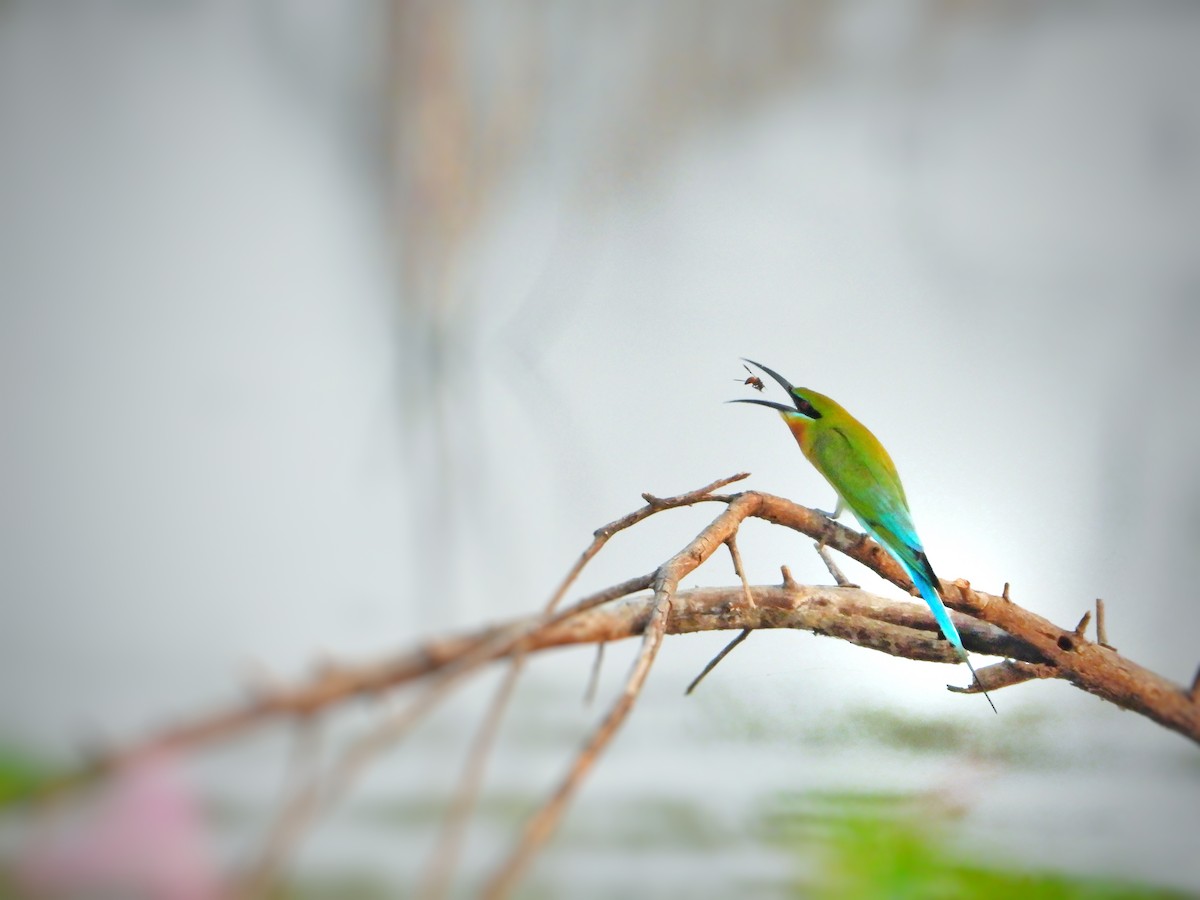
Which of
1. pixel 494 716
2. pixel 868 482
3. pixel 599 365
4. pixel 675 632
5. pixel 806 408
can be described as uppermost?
pixel 599 365

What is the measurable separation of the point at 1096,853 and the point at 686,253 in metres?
0.91

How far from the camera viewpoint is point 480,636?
76cm

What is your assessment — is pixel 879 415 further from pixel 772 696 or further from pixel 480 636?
pixel 480 636

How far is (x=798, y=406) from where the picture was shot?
1247 mm

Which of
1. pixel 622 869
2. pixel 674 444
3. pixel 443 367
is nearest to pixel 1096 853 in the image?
pixel 622 869

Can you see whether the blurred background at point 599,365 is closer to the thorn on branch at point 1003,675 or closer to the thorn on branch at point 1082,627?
the thorn on branch at point 1003,675

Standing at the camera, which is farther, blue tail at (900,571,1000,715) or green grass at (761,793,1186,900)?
green grass at (761,793,1186,900)

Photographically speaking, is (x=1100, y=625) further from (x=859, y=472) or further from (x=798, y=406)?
(x=798, y=406)

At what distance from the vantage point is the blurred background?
1.14 m

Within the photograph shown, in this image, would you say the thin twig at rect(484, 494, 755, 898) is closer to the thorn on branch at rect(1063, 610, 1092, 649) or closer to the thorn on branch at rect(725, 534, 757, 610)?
the thorn on branch at rect(725, 534, 757, 610)

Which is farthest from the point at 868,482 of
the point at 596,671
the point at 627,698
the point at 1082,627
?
the point at 627,698

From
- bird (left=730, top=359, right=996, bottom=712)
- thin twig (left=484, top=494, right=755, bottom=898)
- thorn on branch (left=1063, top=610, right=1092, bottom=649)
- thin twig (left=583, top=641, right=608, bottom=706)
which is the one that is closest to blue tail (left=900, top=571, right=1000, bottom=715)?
bird (left=730, top=359, right=996, bottom=712)

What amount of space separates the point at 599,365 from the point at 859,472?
0.36m

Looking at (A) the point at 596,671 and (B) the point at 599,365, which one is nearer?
(A) the point at 596,671
